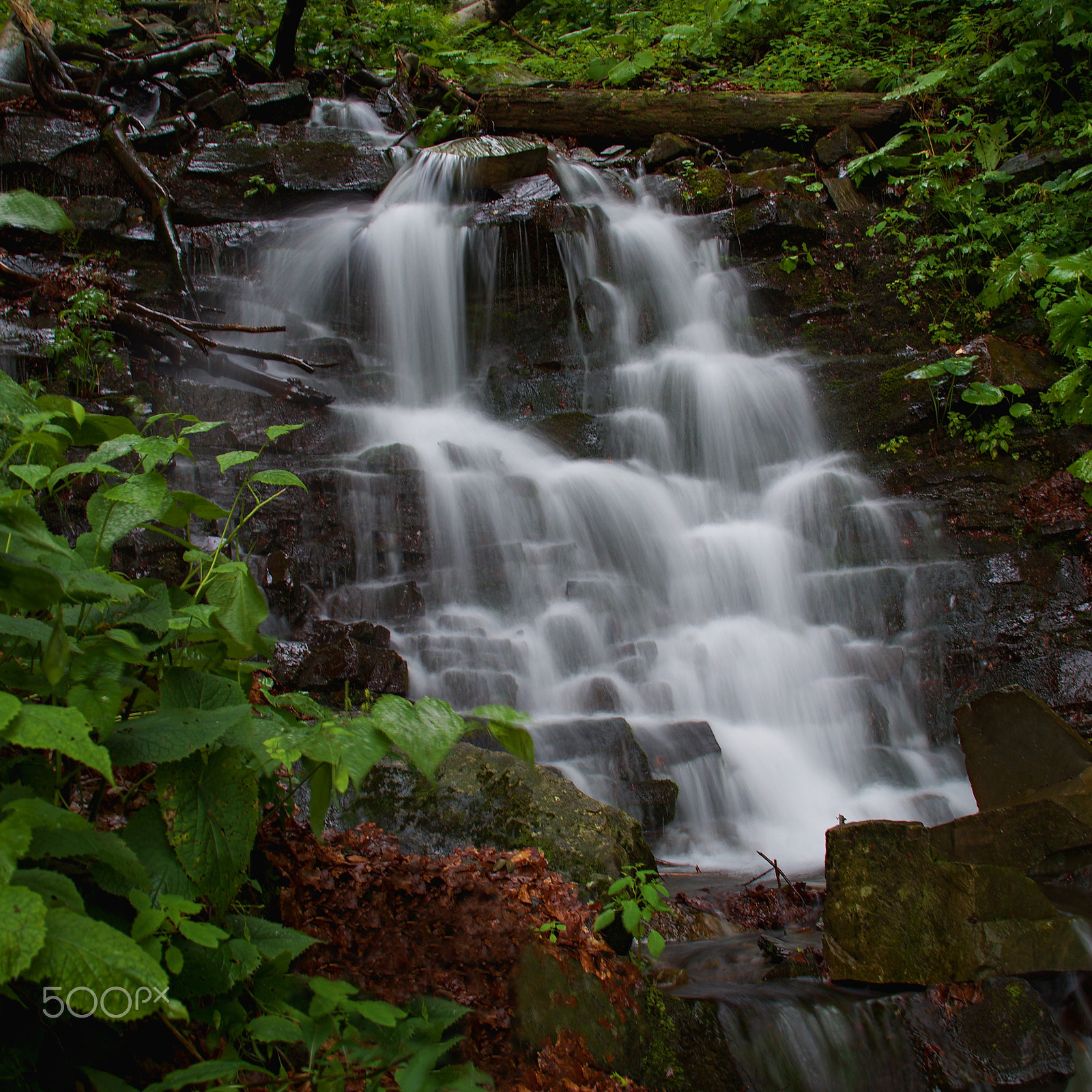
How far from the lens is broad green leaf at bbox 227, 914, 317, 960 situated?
162 cm

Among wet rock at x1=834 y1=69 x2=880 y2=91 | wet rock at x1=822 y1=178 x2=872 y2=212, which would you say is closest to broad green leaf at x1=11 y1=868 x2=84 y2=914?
wet rock at x1=822 y1=178 x2=872 y2=212

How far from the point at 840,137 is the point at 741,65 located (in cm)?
300

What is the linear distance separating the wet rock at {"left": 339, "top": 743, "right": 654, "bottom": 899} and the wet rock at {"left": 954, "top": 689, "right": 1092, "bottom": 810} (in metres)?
1.99

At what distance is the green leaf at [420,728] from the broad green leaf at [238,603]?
370mm

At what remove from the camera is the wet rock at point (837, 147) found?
10.6 metres

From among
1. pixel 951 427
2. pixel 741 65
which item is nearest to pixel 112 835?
pixel 951 427

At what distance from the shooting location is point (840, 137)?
10688 millimetres

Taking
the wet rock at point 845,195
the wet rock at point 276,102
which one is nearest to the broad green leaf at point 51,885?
the wet rock at point 845,195

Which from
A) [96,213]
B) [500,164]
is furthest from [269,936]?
[500,164]

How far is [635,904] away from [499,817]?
637mm

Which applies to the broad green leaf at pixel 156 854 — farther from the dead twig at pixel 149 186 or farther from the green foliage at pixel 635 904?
the dead twig at pixel 149 186

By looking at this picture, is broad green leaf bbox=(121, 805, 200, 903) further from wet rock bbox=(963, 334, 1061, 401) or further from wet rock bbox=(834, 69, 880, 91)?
wet rock bbox=(834, 69, 880, 91)

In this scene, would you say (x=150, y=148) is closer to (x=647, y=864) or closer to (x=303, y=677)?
(x=303, y=677)

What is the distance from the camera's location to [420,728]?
1624mm
